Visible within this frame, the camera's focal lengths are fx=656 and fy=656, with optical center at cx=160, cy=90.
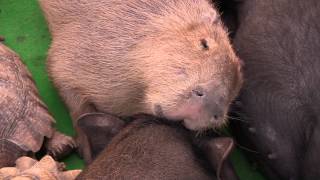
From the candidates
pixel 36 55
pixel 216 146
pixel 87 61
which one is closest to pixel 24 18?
pixel 36 55

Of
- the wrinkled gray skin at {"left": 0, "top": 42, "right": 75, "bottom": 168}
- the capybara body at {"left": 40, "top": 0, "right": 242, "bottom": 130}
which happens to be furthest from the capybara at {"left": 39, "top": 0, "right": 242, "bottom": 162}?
the wrinkled gray skin at {"left": 0, "top": 42, "right": 75, "bottom": 168}

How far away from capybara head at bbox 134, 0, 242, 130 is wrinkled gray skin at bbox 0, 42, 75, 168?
20.5 inches

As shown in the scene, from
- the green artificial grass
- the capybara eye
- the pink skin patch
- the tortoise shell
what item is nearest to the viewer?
the pink skin patch

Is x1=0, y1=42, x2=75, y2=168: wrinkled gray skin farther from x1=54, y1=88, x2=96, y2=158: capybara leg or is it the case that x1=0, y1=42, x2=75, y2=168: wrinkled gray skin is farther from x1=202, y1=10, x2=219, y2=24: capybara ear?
x1=202, y1=10, x2=219, y2=24: capybara ear

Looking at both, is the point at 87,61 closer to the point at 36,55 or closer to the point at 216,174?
the point at 36,55

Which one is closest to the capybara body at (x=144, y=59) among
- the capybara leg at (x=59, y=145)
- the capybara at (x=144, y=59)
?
the capybara at (x=144, y=59)

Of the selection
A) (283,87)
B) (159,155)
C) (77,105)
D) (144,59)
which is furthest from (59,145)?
(283,87)

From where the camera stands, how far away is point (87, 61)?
2898 mm

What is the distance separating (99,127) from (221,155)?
542 millimetres

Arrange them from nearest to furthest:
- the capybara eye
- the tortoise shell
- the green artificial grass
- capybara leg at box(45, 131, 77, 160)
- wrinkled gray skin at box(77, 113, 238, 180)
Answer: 1. wrinkled gray skin at box(77, 113, 238, 180)
2. the capybara eye
3. the tortoise shell
4. capybara leg at box(45, 131, 77, 160)
5. the green artificial grass

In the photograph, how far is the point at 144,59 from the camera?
2.74 m

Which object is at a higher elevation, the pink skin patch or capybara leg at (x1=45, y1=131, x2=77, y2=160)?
the pink skin patch

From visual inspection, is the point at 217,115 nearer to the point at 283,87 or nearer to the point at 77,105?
the point at 283,87

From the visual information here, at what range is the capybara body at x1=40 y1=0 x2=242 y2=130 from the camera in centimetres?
250
